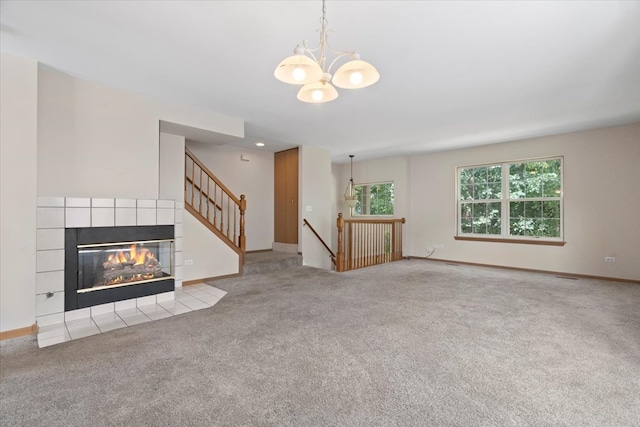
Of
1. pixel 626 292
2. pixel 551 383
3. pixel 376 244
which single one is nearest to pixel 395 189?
pixel 376 244

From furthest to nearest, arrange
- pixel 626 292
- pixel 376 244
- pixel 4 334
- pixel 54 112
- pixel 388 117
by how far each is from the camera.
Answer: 1. pixel 376 244
2. pixel 388 117
3. pixel 626 292
4. pixel 54 112
5. pixel 4 334

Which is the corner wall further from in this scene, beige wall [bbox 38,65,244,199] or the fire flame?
the fire flame

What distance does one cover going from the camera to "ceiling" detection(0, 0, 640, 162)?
211 centimetres

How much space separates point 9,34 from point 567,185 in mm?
7515

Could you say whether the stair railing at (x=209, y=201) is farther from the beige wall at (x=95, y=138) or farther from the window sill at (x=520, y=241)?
the window sill at (x=520, y=241)

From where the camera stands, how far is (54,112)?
10.2 ft

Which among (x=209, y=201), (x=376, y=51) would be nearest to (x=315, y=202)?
(x=209, y=201)

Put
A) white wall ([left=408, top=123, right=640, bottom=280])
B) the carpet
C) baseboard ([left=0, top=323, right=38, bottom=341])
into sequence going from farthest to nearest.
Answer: white wall ([left=408, top=123, right=640, bottom=280]) → baseboard ([left=0, top=323, right=38, bottom=341]) → the carpet

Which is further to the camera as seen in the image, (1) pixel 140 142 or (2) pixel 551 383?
(1) pixel 140 142

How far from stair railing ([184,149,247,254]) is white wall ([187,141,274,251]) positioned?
402mm

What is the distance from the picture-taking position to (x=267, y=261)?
5477 millimetres

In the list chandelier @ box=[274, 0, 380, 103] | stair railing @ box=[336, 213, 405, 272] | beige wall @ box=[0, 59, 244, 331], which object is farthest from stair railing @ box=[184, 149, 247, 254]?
chandelier @ box=[274, 0, 380, 103]

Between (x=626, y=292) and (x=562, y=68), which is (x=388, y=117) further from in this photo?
(x=626, y=292)

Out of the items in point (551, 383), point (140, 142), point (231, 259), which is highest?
point (140, 142)
